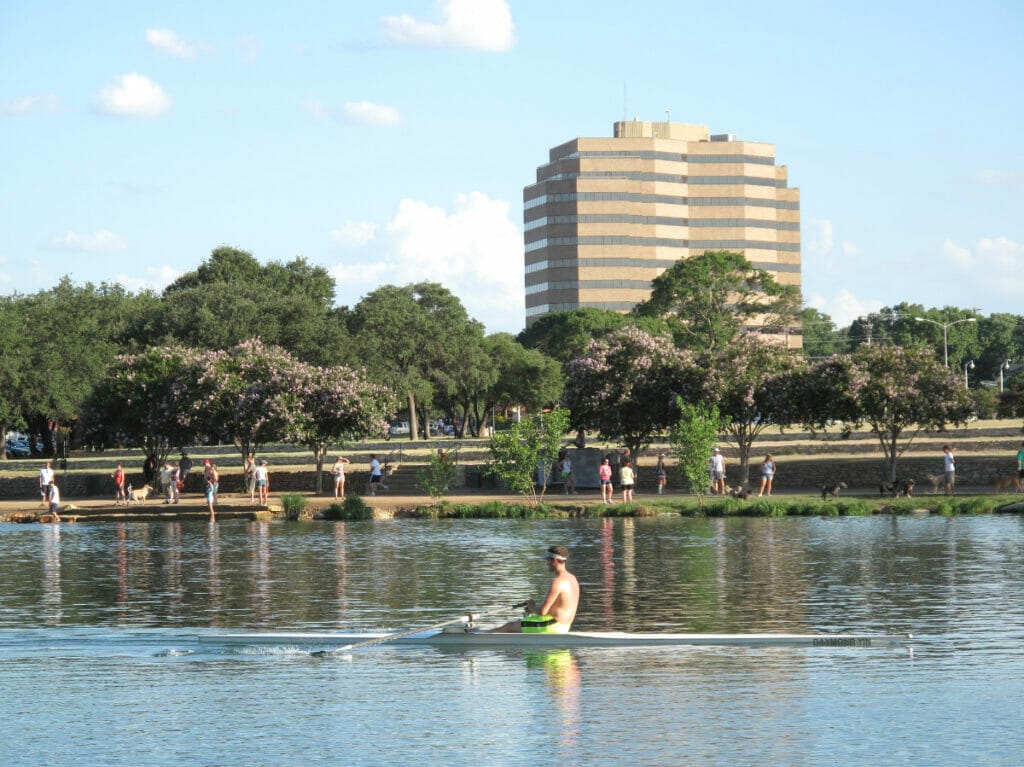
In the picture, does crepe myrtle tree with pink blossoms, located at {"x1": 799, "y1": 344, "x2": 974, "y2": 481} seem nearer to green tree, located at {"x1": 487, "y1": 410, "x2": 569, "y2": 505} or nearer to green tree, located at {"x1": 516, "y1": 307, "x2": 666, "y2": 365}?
green tree, located at {"x1": 487, "y1": 410, "x2": 569, "y2": 505}

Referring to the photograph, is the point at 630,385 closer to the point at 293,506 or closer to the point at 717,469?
the point at 717,469

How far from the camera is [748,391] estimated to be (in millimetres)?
56781

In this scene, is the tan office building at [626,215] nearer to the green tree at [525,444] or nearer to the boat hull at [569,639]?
the green tree at [525,444]

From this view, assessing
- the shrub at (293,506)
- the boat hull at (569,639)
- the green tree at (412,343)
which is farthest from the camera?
the green tree at (412,343)

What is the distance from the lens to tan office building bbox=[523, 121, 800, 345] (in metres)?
192

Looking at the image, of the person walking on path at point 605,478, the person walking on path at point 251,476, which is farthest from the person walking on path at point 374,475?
the person walking on path at point 605,478

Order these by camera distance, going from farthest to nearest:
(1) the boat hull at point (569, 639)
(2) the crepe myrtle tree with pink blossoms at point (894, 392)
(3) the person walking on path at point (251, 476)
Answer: (3) the person walking on path at point (251, 476)
(2) the crepe myrtle tree with pink blossoms at point (894, 392)
(1) the boat hull at point (569, 639)

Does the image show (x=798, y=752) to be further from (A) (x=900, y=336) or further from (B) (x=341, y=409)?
(A) (x=900, y=336)

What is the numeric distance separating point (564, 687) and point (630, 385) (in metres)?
42.3

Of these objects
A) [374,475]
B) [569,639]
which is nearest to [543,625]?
[569,639]

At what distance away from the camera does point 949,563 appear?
3048 centimetres

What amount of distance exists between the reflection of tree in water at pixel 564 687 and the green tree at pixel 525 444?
28.9 metres

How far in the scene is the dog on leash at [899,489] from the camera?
50.0 meters

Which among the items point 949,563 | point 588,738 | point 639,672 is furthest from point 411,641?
point 949,563
